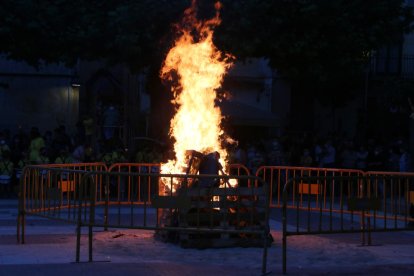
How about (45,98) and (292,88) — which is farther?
(292,88)

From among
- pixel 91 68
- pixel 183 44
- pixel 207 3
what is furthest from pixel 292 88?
pixel 183 44

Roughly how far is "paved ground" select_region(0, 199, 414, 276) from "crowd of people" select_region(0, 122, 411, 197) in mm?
6741

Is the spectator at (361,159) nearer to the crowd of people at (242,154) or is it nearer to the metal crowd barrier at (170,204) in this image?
the crowd of people at (242,154)

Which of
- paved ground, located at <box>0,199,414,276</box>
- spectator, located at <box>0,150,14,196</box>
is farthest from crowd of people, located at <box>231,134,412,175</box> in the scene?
paved ground, located at <box>0,199,414,276</box>

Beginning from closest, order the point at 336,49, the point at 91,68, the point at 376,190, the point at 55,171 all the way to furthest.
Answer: the point at 55,171 → the point at 376,190 → the point at 336,49 → the point at 91,68

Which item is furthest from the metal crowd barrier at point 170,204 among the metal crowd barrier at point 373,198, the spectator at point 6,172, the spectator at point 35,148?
the spectator at point 35,148

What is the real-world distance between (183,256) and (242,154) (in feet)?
34.3

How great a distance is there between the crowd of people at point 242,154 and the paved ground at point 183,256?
6741 millimetres

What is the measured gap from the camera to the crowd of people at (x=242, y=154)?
60.8ft

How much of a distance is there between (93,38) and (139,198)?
21.3 feet

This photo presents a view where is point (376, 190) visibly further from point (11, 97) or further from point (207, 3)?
point (11, 97)

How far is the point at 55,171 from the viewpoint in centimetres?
993

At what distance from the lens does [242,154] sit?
1989cm

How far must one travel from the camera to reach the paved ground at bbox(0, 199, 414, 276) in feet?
28.3
